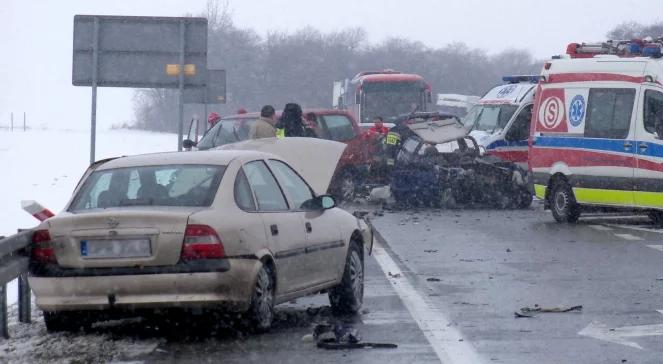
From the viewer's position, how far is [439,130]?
26000 mm

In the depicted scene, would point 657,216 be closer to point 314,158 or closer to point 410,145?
point 410,145

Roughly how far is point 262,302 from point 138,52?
460 inches

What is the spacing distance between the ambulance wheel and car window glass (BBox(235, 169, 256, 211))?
12.2 meters

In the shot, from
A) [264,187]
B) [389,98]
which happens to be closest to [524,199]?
[389,98]

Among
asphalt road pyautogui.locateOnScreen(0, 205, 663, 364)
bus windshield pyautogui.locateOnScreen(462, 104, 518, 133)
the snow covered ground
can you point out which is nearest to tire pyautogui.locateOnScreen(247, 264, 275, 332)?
asphalt road pyautogui.locateOnScreen(0, 205, 663, 364)

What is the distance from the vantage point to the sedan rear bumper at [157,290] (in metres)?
8.73

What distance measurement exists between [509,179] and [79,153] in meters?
30.6

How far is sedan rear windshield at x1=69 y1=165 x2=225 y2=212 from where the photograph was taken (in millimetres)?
9273

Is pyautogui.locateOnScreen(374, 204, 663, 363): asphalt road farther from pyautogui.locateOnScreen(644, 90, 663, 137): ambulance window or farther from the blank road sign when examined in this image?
the blank road sign

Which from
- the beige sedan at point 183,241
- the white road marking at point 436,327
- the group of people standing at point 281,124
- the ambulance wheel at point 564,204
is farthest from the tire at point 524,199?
the beige sedan at point 183,241

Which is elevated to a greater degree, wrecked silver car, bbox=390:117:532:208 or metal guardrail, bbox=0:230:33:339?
metal guardrail, bbox=0:230:33:339

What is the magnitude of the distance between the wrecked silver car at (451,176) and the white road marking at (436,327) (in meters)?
11.5

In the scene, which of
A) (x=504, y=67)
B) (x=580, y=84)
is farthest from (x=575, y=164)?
(x=504, y=67)

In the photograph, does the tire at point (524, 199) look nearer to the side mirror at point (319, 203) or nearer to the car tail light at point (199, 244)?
the side mirror at point (319, 203)
